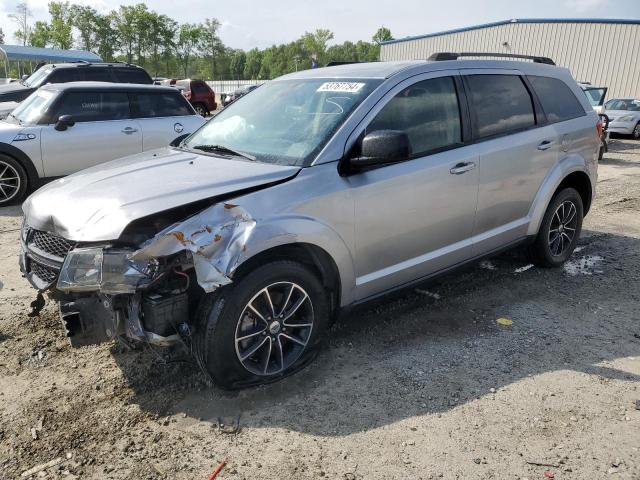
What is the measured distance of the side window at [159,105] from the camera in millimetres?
8750

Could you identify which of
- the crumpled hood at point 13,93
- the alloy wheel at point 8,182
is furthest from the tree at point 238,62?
the alloy wheel at point 8,182

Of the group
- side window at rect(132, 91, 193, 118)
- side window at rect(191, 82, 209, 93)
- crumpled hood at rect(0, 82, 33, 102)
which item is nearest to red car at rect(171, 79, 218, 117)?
side window at rect(191, 82, 209, 93)

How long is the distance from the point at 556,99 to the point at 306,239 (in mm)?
3254

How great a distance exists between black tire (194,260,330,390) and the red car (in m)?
19.5

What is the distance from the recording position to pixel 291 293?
3.22 m

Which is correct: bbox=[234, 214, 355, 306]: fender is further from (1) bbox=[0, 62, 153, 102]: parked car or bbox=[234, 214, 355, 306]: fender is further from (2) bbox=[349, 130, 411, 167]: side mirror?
(1) bbox=[0, 62, 153, 102]: parked car

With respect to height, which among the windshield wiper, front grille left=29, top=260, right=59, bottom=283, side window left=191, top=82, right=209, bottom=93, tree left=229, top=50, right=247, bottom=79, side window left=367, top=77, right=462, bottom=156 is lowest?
front grille left=29, top=260, right=59, bottom=283

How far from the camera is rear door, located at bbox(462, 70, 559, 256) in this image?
13.9 feet

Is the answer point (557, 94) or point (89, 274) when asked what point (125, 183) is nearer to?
point (89, 274)

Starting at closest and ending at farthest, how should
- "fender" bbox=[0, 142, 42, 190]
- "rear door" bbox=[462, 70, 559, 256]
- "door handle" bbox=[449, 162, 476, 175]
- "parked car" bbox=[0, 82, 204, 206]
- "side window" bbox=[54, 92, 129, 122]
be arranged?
"door handle" bbox=[449, 162, 476, 175]
"rear door" bbox=[462, 70, 559, 256]
"fender" bbox=[0, 142, 42, 190]
"parked car" bbox=[0, 82, 204, 206]
"side window" bbox=[54, 92, 129, 122]

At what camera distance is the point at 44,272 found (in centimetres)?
312

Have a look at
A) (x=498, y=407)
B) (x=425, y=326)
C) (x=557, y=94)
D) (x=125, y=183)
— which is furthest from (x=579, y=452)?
(x=557, y=94)

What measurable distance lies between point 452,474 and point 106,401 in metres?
1.98

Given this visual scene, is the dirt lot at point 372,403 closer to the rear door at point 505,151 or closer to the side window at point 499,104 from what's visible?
the rear door at point 505,151
